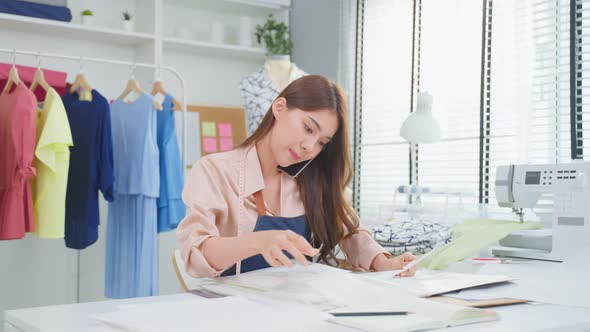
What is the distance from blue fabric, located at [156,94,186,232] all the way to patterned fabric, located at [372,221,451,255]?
1614mm

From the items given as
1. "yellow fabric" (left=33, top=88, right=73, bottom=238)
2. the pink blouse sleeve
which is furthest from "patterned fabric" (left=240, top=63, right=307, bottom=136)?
the pink blouse sleeve

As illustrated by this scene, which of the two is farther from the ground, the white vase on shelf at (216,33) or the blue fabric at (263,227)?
the white vase on shelf at (216,33)

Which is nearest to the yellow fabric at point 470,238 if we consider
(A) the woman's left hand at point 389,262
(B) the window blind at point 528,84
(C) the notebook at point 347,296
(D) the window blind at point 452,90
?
(A) the woman's left hand at point 389,262

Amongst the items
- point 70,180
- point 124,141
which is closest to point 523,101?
point 124,141

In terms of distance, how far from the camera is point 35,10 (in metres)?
3.72

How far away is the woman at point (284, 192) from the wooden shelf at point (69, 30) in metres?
2.38

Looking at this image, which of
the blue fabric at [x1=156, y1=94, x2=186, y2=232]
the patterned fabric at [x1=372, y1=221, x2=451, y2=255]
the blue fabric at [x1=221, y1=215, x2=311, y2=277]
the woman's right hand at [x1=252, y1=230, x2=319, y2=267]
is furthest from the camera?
the blue fabric at [x1=156, y1=94, x2=186, y2=232]

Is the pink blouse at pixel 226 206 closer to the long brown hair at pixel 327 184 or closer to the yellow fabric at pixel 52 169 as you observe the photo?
the long brown hair at pixel 327 184

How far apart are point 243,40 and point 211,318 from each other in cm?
367

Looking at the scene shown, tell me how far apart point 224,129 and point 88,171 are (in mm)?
1454

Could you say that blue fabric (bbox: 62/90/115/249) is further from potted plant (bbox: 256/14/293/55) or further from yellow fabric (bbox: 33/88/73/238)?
potted plant (bbox: 256/14/293/55)

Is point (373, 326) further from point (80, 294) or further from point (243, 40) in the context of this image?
point (243, 40)

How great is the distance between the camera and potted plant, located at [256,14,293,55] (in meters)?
4.60

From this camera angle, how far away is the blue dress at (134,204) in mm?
3359
